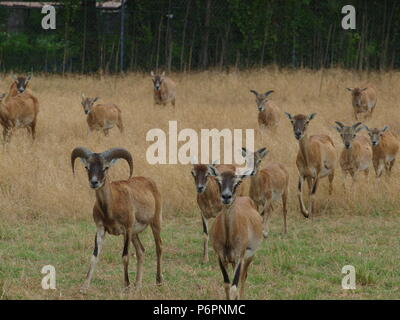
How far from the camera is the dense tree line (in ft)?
113

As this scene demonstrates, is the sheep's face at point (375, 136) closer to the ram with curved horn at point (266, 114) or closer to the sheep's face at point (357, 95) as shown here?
the ram with curved horn at point (266, 114)

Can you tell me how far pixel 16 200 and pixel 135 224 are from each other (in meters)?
4.41

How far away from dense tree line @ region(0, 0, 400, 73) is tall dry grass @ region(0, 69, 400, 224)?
555 centimetres

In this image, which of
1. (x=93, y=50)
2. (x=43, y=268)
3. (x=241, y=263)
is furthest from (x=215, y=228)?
(x=93, y=50)

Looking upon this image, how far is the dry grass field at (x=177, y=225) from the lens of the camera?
29.4 ft

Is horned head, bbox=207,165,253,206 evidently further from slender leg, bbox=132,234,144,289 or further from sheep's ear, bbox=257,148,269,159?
sheep's ear, bbox=257,148,269,159

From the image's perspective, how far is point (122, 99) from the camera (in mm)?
24000

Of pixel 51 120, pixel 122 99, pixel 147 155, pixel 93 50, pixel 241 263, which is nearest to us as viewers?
pixel 241 263

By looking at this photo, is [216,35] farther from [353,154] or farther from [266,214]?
[266,214]

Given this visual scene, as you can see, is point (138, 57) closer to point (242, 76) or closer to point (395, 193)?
point (242, 76)

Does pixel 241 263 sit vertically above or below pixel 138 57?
below

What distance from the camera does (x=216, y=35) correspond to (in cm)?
3641

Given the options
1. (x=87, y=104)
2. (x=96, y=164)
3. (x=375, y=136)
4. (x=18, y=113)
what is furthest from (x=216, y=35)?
(x=96, y=164)

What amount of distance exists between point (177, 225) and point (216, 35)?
2510cm
